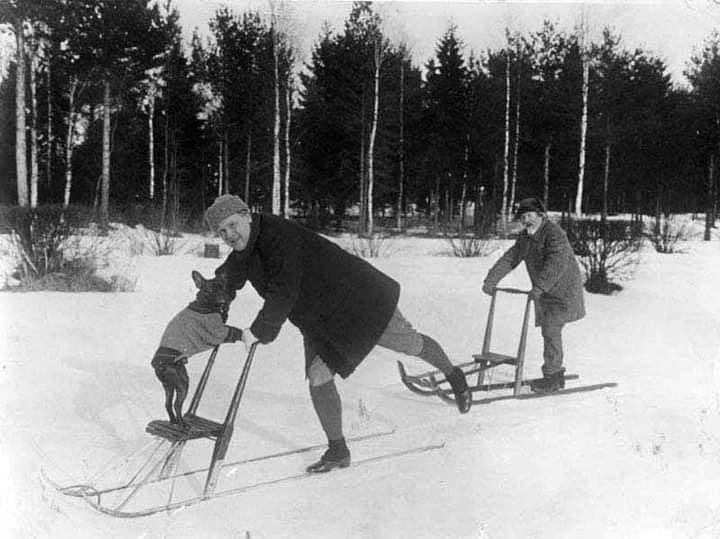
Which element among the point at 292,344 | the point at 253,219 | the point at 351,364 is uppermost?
the point at 253,219

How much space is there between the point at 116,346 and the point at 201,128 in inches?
1037

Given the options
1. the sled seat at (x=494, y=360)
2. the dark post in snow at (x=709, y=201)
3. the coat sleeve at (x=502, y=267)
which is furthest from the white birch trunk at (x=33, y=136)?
the dark post in snow at (x=709, y=201)

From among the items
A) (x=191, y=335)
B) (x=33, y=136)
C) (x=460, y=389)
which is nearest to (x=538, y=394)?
(x=460, y=389)

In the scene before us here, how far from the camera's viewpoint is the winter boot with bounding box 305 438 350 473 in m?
3.80

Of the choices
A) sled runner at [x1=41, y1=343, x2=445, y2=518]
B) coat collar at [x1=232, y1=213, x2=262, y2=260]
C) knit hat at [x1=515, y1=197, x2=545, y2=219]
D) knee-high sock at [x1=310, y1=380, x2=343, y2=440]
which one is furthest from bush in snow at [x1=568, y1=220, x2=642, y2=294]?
coat collar at [x1=232, y1=213, x2=262, y2=260]

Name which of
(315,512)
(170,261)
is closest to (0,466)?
(315,512)

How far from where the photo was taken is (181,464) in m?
4.02

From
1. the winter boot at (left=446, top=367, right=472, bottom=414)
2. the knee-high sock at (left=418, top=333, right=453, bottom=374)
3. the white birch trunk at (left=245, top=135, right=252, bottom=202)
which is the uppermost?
the white birch trunk at (left=245, top=135, right=252, bottom=202)

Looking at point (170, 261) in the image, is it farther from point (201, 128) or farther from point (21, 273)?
point (201, 128)

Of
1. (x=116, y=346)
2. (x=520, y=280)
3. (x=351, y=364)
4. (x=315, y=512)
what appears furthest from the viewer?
(x=520, y=280)

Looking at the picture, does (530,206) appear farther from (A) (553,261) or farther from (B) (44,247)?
(B) (44,247)

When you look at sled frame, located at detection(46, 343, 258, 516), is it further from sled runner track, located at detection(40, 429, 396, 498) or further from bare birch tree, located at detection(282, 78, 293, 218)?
bare birch tree, located at detection(282, 78, 293, 218)

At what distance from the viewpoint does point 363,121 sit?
2767cm

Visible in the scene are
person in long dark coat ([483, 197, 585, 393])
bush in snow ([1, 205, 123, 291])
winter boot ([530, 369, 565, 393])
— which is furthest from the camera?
bush in snow ([1, 205, 123, 291])
